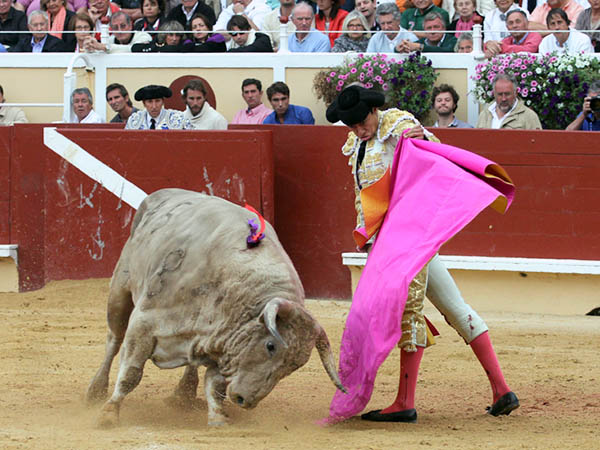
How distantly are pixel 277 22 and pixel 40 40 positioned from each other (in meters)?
2.33

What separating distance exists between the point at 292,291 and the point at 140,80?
20.3ft

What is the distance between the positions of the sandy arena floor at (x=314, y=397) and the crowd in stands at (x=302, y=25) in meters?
2.46

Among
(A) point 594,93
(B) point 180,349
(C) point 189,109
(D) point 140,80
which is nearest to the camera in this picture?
(B) point 180,349

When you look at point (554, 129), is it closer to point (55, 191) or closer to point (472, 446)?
point (55, 191)

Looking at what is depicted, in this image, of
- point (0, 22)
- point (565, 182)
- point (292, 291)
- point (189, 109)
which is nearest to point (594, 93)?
point (565, 182)

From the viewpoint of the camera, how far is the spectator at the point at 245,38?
9.88 m

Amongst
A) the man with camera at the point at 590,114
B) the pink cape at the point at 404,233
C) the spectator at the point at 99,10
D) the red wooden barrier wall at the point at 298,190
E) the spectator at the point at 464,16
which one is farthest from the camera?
the spectator at the point at 99,10

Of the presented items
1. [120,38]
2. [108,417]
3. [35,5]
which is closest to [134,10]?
[120,38]

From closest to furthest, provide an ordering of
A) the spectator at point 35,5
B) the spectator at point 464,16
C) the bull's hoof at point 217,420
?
the bull's hoof at point 217,420 < the spectator at point 464,16 < the spectator at point 35,5

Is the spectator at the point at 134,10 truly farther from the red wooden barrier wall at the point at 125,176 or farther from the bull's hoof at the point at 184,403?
the bull's hoof at the point at 184,403

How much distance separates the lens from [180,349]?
4.54 metres

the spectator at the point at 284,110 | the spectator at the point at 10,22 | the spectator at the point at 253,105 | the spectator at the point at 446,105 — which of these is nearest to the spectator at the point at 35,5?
the spectator at the point at 10,22

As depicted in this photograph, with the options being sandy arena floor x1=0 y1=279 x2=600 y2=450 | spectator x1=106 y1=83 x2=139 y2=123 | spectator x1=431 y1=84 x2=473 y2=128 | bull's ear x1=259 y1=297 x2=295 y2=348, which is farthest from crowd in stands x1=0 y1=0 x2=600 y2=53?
bull's ear x1=259 y1=297 x2=295 y2=348

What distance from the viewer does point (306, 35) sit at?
9.85 metres
